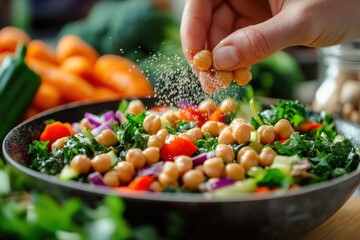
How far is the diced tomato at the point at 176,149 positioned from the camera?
1513 millimetres

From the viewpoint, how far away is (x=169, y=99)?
2.00 meters

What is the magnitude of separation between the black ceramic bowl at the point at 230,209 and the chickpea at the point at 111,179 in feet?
0.52

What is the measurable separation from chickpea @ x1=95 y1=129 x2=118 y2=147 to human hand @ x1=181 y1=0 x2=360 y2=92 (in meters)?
0.34

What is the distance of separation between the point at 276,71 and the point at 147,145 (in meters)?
1.78

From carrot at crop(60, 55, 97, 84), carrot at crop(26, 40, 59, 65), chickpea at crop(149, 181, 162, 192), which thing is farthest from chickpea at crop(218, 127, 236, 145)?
carrot at crop(26, 40, 59, 65)

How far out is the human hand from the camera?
5.29 feet

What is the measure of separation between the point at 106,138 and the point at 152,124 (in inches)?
5.7

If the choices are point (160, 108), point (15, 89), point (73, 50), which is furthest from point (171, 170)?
point (73, 50)

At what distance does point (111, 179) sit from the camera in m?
1.37

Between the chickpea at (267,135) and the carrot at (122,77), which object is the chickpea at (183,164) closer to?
the chickpea at (267,135)

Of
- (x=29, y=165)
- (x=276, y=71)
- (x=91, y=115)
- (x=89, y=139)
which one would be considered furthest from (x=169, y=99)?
(x=276, y=71)

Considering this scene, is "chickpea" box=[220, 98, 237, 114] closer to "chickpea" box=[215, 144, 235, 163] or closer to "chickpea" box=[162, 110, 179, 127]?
"chickpea" box=[162, 110, 179, 127]

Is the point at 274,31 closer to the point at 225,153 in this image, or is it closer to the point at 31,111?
the point at 225,153

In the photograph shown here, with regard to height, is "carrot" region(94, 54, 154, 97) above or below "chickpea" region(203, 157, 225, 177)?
below
